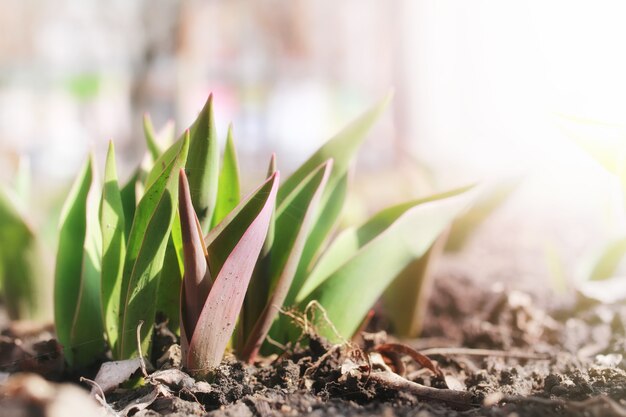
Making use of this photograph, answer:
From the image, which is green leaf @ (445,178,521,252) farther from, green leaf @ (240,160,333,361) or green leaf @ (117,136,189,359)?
green leaf @ (117,136,189,359)

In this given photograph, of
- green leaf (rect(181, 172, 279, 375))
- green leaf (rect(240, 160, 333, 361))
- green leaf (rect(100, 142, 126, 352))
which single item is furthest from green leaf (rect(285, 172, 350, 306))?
green leaf (rect(100, 142, 126, 352))

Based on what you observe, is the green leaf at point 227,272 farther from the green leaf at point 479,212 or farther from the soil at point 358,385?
the green leaf at point 479,212

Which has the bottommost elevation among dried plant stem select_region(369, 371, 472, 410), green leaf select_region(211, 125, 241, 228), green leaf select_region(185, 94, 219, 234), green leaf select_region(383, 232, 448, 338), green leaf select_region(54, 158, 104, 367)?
green leaf select_region(383, 232, 448, 338)

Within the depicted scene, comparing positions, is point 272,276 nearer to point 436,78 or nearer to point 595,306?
point 595,306

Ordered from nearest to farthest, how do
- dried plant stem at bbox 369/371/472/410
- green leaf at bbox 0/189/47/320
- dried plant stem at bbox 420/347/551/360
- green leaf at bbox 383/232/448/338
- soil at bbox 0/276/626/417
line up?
soil at bbox 0/276/626/417 < dried plant stem at bbox 369/371/472/410 < dried plant stem at bbox 420/347/551/360 < green leaf at bbox 0/189/47/320 < green leaf at bbox 383/232/448/338

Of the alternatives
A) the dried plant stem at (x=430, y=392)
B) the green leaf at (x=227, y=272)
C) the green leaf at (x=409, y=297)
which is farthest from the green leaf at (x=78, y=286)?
the green leaf at (x=409, y=297)

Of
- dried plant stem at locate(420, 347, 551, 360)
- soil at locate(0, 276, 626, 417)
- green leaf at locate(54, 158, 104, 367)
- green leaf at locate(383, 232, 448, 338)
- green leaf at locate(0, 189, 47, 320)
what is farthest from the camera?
green leaf at locate(383, 232, 448, 338)
